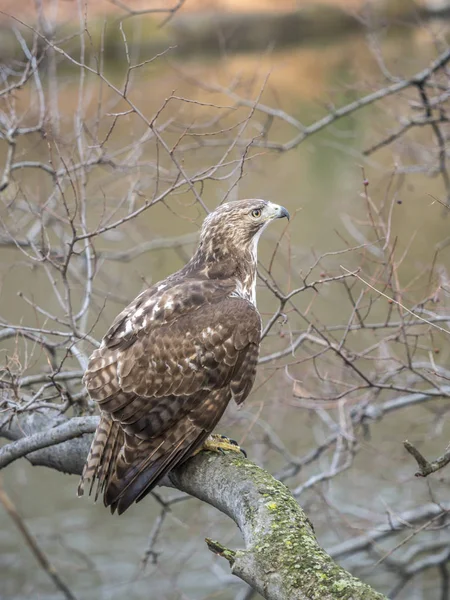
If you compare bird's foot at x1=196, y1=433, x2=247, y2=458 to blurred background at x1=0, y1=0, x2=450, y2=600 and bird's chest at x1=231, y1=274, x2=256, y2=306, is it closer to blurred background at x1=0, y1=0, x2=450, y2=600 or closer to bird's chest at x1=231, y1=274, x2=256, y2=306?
blurred background at x1=0, y1=0, x2=450, y2=600

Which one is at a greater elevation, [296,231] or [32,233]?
[296,231]

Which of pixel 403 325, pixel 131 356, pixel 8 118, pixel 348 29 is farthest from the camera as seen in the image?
pixel 348 29

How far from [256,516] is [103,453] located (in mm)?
Answer: 983

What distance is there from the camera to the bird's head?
452 cm

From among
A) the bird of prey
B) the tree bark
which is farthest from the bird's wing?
the tree bark

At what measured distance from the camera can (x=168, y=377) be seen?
12.7 feet

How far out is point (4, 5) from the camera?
8.32 meters

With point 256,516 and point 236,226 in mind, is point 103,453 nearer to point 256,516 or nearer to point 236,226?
point 256,516

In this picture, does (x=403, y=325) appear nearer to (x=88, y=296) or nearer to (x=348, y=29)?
(x=88, y=296)

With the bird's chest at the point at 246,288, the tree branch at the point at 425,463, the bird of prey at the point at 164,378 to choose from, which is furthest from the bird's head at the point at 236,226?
the tree branch at the point at 425,463

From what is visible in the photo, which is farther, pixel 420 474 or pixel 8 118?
pixel 8 118

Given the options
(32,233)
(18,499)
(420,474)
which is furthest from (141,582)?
(420,474)

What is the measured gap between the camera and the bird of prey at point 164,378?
371cm

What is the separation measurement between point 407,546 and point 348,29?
1626cm
